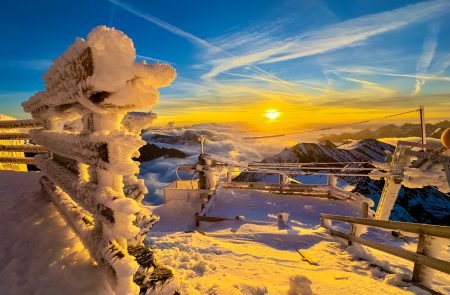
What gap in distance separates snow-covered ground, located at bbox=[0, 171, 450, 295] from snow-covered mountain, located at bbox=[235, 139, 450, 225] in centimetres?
1644

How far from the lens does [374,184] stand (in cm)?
3045

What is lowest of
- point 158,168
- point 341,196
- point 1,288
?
point 158,168

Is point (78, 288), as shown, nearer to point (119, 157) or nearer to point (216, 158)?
point (119, 157)

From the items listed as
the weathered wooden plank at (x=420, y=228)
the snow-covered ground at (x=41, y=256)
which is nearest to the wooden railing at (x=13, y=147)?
the snow-covered ground at (x=41, y=256)

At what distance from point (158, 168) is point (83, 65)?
8180 cm

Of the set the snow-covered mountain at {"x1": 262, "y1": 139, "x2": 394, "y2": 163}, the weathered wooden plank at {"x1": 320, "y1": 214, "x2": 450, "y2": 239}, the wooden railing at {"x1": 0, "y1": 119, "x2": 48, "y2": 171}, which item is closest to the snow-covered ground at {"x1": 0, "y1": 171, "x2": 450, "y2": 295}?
the weathered wooden plank at {"x1": 320, "y1": 214, "x2": 450, "y2": 239}

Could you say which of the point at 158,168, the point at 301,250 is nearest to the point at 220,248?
the point at 301,250

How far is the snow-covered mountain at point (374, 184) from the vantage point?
Result: 86.6 feet

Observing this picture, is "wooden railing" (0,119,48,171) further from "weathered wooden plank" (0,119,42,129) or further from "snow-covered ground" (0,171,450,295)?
"snow-covered ground" (0,171,450,295)

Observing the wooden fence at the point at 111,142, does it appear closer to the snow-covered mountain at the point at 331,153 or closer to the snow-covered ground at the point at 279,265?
the snow-covered ground at the point at 279,265

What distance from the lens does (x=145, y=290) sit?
2.26 metres

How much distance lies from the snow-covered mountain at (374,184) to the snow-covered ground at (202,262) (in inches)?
647

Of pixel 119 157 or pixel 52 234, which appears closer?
pixel 119 157

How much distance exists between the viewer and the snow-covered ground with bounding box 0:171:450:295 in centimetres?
252
